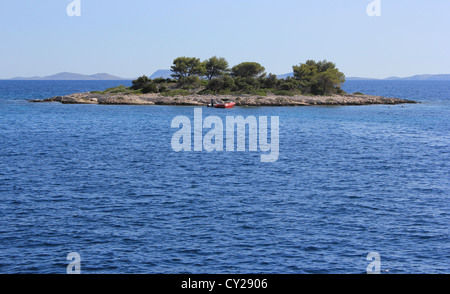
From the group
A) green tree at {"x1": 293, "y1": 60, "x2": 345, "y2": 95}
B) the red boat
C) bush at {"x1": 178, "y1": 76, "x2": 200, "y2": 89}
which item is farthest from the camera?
bush at {"x1": 178, "y1": 76, "x2": 200, "y2": 89}

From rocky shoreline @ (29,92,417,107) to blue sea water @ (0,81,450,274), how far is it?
6790cm

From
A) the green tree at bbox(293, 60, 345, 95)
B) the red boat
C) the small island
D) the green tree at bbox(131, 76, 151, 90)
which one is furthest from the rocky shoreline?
the green tree at bbox(131, 76, 151, 90)

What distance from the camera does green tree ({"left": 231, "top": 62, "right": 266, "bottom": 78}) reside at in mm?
169750

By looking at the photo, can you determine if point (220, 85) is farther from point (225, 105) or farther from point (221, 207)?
point (221, 207)

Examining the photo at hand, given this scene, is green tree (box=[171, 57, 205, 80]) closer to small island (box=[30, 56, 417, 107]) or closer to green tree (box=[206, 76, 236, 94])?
small island (box=[30, 56, 417, 107])

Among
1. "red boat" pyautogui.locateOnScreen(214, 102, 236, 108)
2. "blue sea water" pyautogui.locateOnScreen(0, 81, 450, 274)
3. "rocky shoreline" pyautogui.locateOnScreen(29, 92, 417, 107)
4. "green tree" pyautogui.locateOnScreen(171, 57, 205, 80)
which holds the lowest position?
"blue sea water" pyautogui.locateOnScreen(0, 81, 450, 274)

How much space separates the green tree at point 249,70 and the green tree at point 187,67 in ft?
41.6

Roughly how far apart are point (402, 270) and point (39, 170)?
3724 cm

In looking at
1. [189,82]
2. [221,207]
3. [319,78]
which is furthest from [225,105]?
[221,207]

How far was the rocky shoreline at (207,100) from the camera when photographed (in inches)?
5595

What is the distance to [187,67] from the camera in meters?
175

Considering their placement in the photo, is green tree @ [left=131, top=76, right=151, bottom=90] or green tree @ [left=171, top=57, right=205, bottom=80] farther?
green tree @ [left=171, top=57, right=205, bottom=80]

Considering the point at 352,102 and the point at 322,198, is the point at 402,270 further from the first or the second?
the point at 352,102

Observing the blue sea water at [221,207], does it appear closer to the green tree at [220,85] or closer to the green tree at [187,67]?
the green tree at [220,85]
